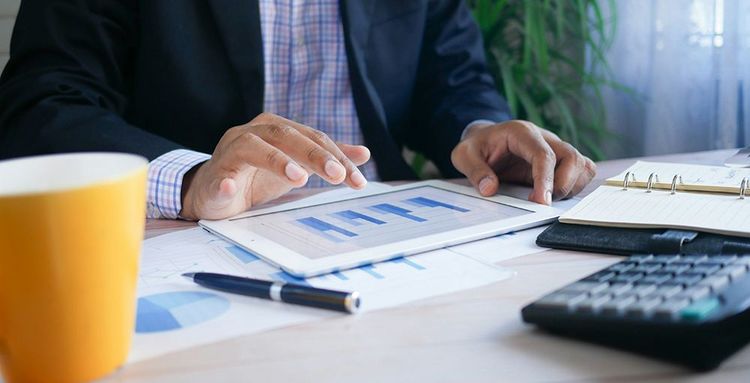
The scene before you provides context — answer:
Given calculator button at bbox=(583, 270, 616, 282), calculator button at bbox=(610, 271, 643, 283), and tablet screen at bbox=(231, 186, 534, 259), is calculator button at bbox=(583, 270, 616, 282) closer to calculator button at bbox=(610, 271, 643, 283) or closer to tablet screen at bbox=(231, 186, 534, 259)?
calculator button at bbox=(610, 271, 643, 283)

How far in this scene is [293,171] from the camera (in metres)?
0.72

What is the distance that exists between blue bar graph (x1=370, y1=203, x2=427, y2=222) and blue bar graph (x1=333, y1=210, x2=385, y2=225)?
3 cm

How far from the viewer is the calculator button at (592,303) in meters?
0.44

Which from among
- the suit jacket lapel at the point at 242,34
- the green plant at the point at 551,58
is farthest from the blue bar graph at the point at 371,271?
the green plant at the point at 551,58

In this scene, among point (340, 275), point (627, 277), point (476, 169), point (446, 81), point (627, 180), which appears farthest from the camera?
point (446, 81)

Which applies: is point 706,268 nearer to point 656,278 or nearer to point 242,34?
point 656,278

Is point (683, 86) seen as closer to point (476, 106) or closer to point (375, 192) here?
point (476, 106)

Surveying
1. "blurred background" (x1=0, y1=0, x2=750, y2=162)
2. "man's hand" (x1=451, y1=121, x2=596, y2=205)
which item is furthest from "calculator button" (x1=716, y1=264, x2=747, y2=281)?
"blurred background" (x1=0, y1=0, x2=750, y2=162)

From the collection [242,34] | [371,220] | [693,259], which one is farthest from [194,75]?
[693,259]

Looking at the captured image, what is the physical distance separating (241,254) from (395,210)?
20 centimetres

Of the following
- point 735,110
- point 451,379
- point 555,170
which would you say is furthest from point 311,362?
point 735,110

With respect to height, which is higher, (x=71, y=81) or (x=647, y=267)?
(x=71, y=81)

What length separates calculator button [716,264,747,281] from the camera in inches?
17.9

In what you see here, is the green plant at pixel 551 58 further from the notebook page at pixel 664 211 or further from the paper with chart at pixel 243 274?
the paper with chart at pixel 243 274
